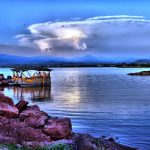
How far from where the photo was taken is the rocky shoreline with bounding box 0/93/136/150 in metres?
22.5

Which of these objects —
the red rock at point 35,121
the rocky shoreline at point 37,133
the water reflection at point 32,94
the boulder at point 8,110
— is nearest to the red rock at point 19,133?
the rocky shoreline at point 37,133

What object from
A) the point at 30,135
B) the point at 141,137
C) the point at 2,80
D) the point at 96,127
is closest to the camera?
the point at 30,135

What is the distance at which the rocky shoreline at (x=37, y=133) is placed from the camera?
2250cm

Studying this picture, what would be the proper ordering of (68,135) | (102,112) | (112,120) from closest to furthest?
(68,135) < (112,120) < (102,112)

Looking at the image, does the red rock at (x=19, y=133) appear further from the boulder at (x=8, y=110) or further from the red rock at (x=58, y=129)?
the boulder at (x=8, y=110)

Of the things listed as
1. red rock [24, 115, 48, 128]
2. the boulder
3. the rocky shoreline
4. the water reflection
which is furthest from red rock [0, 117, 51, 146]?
the water reflection

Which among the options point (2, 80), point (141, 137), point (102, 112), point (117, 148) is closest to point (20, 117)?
point (117, 148)

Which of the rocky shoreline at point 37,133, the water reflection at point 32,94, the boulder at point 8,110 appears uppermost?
the boulder at point 8,110

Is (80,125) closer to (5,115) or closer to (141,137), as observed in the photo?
(141,137)

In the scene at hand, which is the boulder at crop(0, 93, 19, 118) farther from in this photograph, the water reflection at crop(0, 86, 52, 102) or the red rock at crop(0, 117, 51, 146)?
the water reflection at crop(0, 86, 52, 102)

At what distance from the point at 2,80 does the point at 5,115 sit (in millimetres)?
92824

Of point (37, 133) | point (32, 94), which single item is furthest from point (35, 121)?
point (32, 94)

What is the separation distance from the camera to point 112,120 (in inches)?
1674

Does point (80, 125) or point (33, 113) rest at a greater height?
point (33, 113)
